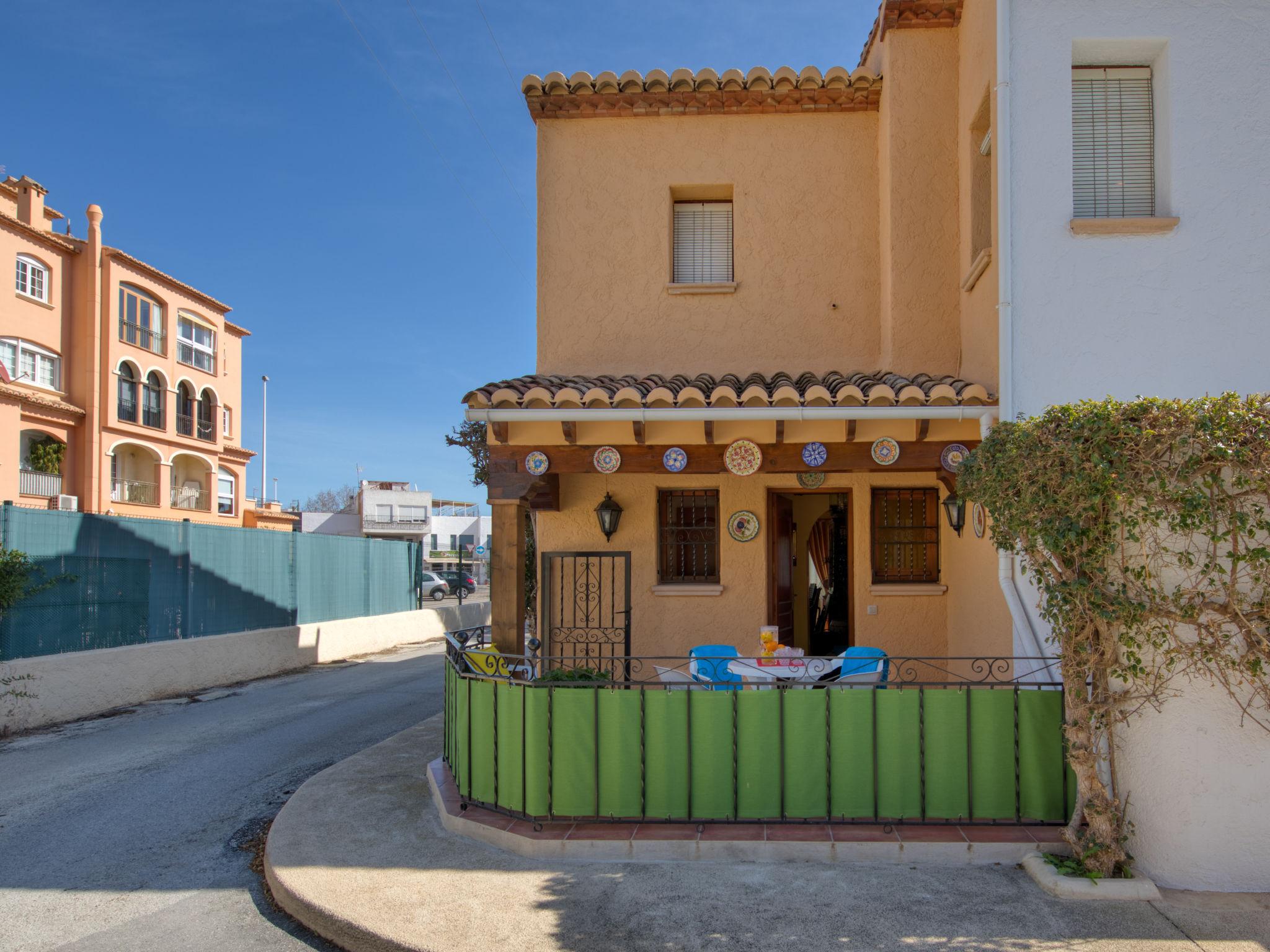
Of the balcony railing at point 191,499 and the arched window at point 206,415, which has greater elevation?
the arched window at point 206,415

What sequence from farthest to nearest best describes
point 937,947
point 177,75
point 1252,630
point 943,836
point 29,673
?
1. point 177,75
2. point 29,673
3. point 943,836
4. point 1252,630
5. point 937,947

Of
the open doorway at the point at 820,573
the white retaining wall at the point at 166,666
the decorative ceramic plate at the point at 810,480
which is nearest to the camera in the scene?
the decorative ceramic plate at the point at 810,480

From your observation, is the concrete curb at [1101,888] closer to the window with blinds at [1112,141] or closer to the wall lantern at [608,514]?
the window with blinds at [1112,141]

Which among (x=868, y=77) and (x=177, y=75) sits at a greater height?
(x=177, y=75)

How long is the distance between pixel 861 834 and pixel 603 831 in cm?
161

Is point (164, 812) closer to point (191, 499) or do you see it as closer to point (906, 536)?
point (906, 536)

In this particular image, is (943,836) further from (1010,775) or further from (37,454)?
(37,454)

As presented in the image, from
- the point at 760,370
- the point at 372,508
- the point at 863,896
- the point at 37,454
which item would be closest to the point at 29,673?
the point at 760,370

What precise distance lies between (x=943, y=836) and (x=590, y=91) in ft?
25.7

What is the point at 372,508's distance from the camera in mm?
66875

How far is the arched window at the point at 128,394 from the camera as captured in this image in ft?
102

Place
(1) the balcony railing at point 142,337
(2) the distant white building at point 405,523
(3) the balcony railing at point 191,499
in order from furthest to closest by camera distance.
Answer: (2) the distant white building at point 405,523 → (3) the balcony railing at point 191,499 → (1) the balcony railing at point 142,337

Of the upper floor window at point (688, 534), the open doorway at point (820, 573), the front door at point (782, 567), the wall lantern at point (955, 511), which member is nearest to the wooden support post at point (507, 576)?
the upper floor window at point (688, 534)

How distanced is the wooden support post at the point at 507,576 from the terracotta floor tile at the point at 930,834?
3.50 meters
